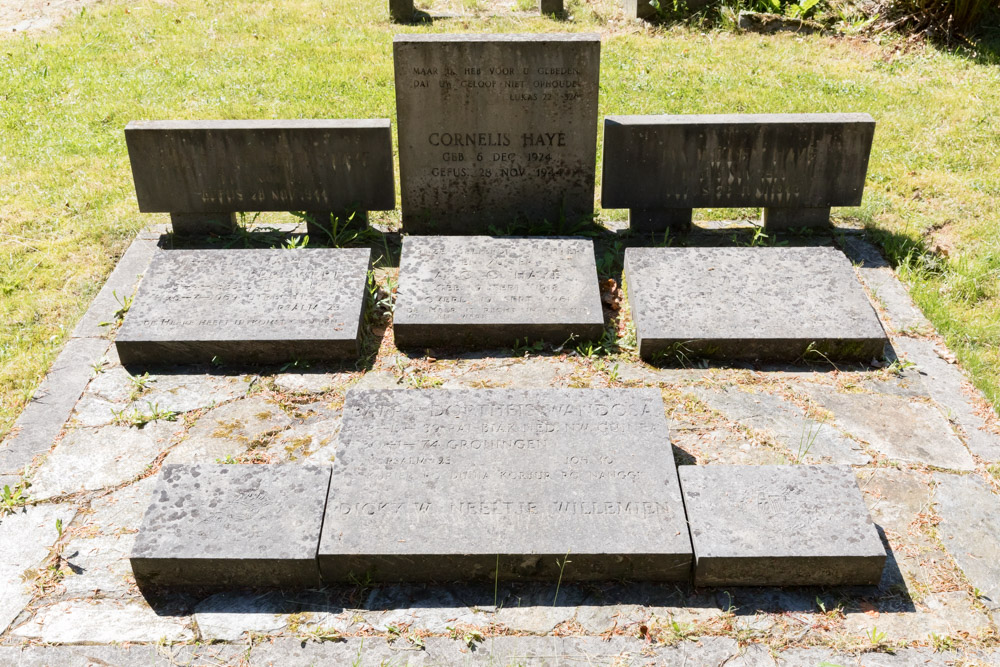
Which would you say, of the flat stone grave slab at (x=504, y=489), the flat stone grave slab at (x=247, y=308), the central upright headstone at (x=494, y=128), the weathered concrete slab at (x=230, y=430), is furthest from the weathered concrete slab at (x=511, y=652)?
the central upright headstone at (x=494, y=128)

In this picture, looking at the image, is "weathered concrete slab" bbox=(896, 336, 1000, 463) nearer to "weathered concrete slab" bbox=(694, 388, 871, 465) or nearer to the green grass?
the green grass

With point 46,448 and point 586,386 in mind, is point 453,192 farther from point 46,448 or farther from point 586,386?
point 46,448

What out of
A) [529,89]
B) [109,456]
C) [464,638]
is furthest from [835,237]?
[109,456]

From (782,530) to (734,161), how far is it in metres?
3.04

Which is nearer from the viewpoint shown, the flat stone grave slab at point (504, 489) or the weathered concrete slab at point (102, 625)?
the weathered concrete slab at point (102, 625)

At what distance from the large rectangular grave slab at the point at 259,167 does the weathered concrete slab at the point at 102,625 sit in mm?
3133

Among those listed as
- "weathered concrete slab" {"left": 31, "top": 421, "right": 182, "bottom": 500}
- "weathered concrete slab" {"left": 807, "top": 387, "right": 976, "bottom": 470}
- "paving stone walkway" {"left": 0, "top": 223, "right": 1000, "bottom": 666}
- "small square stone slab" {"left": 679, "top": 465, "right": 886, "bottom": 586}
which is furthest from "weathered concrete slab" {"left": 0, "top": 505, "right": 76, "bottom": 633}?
"weathered concrete slab" {"left": 807, "top": 387, "right": 976, "bottom": 470}

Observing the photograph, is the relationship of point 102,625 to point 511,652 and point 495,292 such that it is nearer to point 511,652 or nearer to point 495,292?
point 511,652

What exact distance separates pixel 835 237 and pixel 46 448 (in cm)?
491

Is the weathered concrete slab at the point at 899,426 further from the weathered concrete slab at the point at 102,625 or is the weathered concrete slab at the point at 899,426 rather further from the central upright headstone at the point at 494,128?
the weathered concrete slab at the point at 102,625

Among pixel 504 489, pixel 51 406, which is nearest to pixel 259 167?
pixel 51 406

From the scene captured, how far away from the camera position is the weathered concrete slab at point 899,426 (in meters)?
4.03

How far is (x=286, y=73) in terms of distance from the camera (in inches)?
354

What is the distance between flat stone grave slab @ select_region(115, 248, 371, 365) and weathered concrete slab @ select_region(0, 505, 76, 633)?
1.10 m
